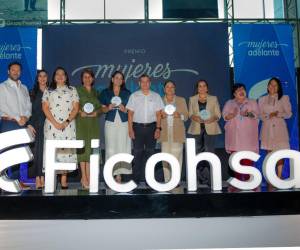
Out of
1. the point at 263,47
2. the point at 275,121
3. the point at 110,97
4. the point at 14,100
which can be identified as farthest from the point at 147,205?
the point at 263,47

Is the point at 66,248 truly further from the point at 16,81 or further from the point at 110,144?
the point at 16,81

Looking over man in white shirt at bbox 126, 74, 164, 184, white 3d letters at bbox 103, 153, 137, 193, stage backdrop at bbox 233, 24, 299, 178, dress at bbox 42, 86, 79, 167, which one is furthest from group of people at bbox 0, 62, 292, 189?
white 3d letters at bbox 103, 153, 137, 193

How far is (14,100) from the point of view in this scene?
4.80 meters

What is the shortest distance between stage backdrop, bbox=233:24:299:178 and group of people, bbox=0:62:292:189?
96 centimetres

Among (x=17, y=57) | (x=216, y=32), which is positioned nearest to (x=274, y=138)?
(x=216, y=32)

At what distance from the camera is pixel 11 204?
3.46 m

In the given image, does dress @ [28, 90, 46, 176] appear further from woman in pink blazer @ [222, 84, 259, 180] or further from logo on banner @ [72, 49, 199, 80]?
woman in pink blazer @ [222, 84, 259, 180]

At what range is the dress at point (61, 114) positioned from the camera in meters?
4.46

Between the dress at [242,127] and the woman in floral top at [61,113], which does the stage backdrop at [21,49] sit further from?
the dress at [242,127]

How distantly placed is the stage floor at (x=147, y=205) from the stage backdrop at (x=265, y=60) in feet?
9.81

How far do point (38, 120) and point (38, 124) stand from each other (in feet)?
0.20

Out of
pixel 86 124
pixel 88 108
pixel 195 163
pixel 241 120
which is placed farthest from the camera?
pixel 241 120

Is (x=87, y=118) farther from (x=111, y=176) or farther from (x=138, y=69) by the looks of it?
(x=138, y=69)

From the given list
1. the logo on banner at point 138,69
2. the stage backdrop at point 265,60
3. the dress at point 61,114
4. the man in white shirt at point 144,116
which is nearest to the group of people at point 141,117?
the man in white shirt at point 144,116
